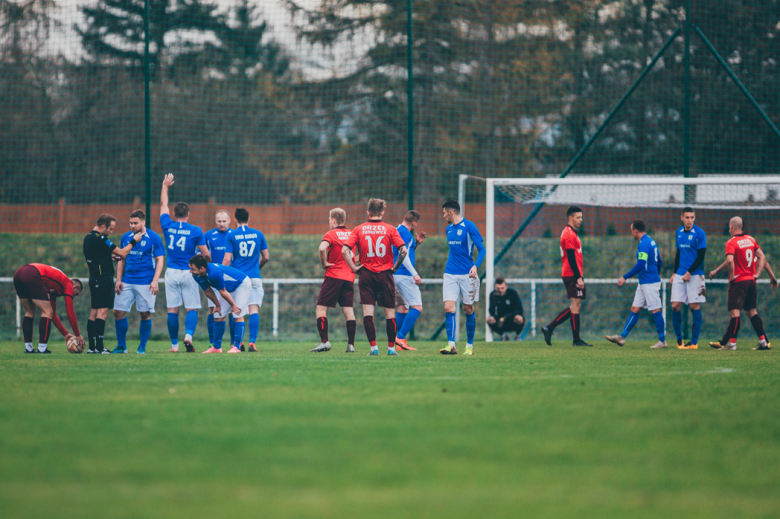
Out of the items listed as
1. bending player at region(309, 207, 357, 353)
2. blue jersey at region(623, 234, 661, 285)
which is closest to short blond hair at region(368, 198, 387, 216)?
bending player at region(309, 207, 357, 353)

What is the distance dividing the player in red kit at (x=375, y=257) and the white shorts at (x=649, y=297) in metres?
4.37

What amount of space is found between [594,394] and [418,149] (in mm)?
17083

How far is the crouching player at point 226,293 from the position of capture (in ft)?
31.6

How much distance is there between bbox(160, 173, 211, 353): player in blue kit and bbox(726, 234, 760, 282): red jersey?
734 cm

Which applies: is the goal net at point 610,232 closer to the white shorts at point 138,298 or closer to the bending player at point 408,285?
the bending player at point 408,285

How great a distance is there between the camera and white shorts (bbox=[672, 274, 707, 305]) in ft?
37.9

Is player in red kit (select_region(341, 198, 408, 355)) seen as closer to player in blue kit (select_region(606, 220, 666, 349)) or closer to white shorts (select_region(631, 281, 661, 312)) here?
player in blue kit (select_region(606, 220, 666, 349))

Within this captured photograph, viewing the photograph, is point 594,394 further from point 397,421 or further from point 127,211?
point 127,211

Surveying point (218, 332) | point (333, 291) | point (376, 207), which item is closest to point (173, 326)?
point (218, 332)

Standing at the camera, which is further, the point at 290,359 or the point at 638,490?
the point at 290,359

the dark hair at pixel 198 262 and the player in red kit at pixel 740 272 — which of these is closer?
the dark hair at pixel 198 262

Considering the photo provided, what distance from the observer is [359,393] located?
5695 millimetres

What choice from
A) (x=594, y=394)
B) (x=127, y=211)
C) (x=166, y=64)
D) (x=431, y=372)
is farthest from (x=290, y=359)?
(x=166, y=64)

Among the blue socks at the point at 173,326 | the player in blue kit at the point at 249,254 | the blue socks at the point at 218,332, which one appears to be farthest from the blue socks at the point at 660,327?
the blue socks at the point at 173,326
